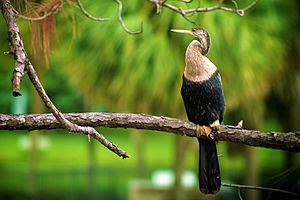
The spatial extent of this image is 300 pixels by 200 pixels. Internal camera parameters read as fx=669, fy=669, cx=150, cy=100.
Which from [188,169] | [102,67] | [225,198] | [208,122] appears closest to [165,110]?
[102,67]

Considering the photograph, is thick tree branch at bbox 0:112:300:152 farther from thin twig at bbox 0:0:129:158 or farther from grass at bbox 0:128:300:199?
grass at bbox 0:128:300:199

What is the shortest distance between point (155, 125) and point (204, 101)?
0.24 ft

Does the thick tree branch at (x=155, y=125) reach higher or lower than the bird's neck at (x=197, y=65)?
lower

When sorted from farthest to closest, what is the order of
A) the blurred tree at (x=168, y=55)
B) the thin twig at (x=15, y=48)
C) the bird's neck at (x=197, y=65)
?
the blurred tree at (x=168, y=55), the bird's neck at (x=197, y=65), the thin twig at (x=15, y=48)

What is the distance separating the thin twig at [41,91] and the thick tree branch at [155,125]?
0.07m

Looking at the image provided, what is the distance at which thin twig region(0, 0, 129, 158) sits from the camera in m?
0.63

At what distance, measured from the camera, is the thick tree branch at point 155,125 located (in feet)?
2.35

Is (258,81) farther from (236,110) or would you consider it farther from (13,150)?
(13,150)

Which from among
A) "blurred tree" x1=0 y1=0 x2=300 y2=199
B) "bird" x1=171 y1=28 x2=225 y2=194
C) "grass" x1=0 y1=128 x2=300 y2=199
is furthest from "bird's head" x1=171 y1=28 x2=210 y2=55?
"grass" x1=0 y1=128 x2=300 y2=199

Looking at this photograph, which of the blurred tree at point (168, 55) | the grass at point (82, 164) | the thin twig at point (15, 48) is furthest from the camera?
the grass at point (82, 164)

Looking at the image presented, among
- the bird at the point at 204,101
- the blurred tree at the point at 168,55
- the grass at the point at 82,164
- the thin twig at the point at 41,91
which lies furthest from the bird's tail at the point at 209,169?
the grass at the point at 82,164

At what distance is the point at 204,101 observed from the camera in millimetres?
769

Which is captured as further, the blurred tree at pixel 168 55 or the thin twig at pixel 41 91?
the blurred tree at pixel 168 55

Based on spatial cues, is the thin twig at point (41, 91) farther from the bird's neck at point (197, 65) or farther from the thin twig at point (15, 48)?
the bird's neck at point (197, 65)
